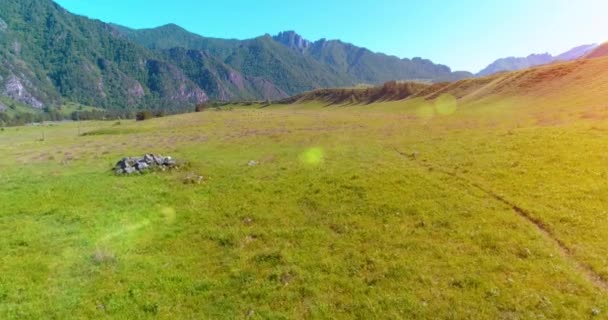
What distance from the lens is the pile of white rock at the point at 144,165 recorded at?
31922 mm

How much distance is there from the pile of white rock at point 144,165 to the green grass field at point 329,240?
6.00 feet

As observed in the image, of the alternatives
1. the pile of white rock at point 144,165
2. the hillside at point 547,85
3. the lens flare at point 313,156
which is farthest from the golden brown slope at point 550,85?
the pile of white rock at point 144,165

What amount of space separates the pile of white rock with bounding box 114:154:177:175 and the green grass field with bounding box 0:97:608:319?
1829 mm

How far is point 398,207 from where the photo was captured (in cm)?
1991

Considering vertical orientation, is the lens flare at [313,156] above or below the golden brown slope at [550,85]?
below

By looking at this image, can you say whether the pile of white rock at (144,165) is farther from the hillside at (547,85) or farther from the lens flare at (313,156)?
the hillside at (547,85)

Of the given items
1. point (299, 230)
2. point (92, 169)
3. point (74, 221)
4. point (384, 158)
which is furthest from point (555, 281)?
point (92, 169)

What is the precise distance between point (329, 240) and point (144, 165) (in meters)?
22.6

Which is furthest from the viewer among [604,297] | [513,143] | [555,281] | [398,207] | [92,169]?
[92,169]

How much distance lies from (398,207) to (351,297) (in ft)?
27.5

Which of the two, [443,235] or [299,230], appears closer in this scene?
[443,235]

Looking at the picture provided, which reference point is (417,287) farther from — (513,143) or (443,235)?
(513,143)

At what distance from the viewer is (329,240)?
17.0 m

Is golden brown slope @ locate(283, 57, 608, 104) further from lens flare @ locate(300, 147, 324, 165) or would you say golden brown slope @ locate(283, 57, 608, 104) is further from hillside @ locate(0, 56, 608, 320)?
lens flare @ locate(300, 147, 324, 165)
